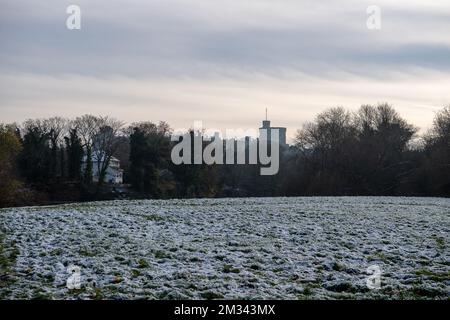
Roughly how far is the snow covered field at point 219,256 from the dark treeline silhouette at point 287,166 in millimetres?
45083

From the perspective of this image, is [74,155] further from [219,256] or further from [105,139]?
[219,256]

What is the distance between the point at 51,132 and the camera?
3821 inches

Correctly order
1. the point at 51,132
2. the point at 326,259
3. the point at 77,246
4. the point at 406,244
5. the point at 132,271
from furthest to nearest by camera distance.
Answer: the point at 51,132, the point at 406,244, the point at 77,246, the point at 326,259, the point at 132,271

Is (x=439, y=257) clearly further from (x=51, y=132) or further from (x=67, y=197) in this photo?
(x=51, y=132)

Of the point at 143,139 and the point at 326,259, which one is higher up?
the point at 143,139

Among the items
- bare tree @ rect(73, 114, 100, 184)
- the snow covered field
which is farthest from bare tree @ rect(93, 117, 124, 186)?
the snow covered field

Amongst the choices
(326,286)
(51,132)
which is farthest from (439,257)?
(51,132)

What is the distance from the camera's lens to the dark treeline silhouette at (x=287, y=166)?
71.2 meters

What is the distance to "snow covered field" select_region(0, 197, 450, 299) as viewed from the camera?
11.6 m

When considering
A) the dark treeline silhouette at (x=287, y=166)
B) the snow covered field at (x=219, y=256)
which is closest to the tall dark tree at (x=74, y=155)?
the dark treeline silhouette at (x=287, y=166)

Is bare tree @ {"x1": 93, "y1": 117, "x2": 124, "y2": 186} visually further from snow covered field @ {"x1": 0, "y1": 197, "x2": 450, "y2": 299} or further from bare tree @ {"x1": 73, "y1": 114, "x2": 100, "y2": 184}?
snow covered field @ {"x1": 0, "y1": 197, "x2": 450, "y2": 299}

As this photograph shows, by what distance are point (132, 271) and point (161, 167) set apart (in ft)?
218

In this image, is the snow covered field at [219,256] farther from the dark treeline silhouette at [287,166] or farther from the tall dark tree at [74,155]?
the tall dark tree at [74,155]
